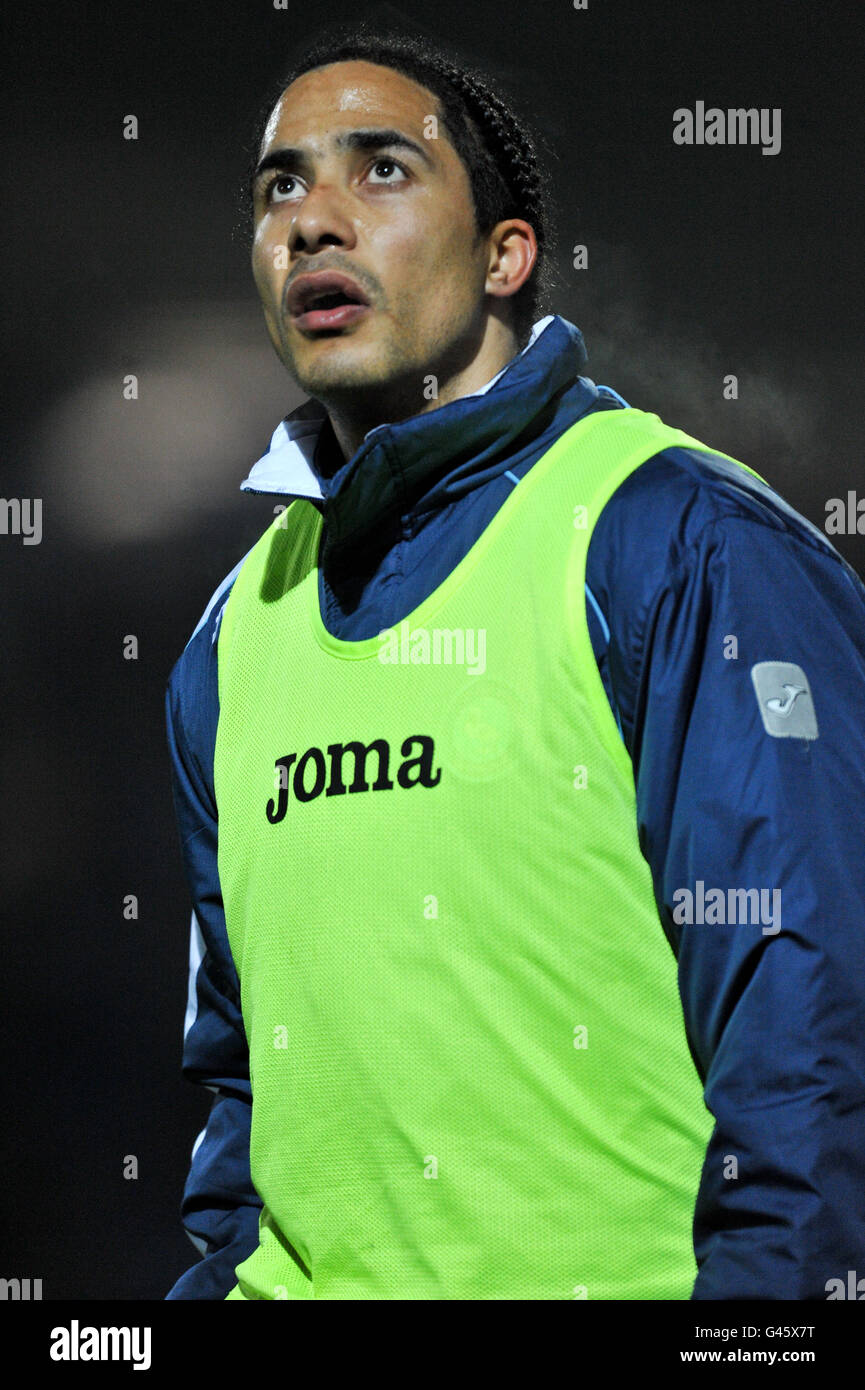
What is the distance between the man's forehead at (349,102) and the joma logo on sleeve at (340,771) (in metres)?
0.46

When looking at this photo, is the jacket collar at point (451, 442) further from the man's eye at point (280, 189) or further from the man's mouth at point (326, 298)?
the man's eye at point (280, 189)

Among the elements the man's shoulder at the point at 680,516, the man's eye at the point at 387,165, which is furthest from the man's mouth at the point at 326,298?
the man's shoulder at the point at 680,516

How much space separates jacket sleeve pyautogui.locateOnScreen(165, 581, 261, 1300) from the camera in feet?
3.56

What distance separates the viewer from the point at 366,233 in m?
1.05

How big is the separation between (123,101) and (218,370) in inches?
13.5

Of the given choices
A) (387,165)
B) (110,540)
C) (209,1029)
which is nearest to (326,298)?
(387,165)

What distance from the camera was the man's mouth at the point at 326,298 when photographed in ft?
3.39

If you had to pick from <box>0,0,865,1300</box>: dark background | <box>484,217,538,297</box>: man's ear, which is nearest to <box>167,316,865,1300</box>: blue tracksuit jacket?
<box>484,217,538,297</box>: man's ear

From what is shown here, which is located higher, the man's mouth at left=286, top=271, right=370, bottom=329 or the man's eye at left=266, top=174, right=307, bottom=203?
the man's eye at left=266, top=174, right=307, bottom=203

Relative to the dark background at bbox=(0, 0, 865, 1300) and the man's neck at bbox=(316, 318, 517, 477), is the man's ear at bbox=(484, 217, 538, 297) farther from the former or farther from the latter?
the dark background at bbox=(0, 0, 865, 1300)

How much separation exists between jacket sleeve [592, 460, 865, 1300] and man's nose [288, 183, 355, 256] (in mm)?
315

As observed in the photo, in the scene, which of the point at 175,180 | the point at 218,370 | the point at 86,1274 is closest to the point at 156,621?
the point at 218,370

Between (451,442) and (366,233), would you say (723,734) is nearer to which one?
(451,442)

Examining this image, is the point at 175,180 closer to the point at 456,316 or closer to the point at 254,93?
the point at 254,93
